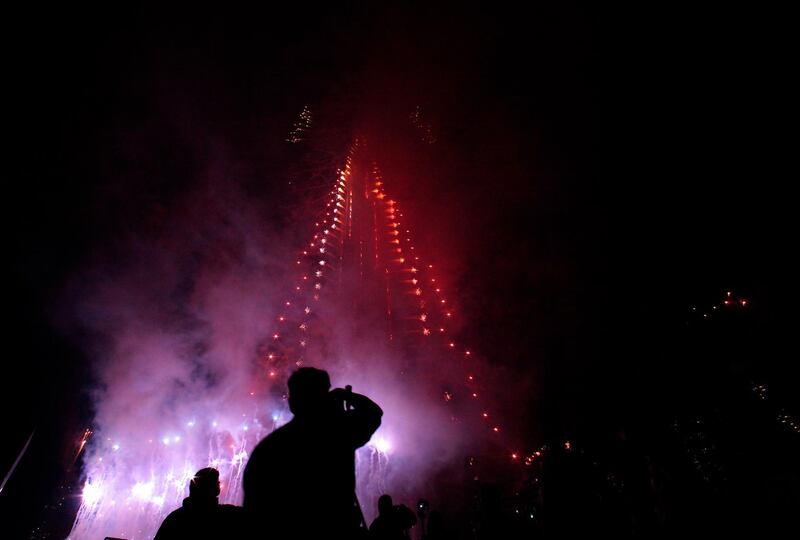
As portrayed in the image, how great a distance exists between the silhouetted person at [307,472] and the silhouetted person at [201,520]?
4.28 ft

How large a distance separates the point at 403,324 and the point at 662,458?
47.9 ft

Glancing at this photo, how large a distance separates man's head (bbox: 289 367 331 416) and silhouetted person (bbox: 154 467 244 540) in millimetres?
1399

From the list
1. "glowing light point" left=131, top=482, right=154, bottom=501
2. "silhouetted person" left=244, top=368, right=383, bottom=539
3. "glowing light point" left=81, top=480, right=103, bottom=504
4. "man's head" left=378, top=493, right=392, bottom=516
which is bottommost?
"silhouetted person" left=244, top=368, right=383, bottom=539

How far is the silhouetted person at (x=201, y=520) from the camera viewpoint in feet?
8.06

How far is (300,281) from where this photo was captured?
17547 mm

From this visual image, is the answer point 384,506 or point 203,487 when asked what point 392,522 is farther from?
point 203,487

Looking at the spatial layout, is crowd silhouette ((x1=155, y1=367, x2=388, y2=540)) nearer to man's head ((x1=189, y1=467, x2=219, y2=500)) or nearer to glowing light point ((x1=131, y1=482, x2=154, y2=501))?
man's head ((x1=189, y1=467, x2=219, y2=500))

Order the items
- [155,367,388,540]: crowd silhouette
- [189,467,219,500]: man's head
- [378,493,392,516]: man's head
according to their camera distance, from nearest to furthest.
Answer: [155,367,388,540]: crowd silhouette
[189,467,219,500]: man's head
[378,493,392,516]: man's head

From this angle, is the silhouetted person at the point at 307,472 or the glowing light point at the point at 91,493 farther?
the glowing light point at the point at 91,493

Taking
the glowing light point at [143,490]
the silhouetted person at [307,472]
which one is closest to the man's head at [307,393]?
the silhouetted person at [307,472]

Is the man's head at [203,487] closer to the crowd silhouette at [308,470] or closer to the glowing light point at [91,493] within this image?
the crowd silhouette at [308,470]

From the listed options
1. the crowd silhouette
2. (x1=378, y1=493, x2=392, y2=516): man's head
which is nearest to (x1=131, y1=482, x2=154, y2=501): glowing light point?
(x1=378, y1=493, x2=392, y2=516): man's head

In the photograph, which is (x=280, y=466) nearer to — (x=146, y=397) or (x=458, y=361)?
(x=146, y=397)

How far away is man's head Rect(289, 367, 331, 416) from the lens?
1591 mm
